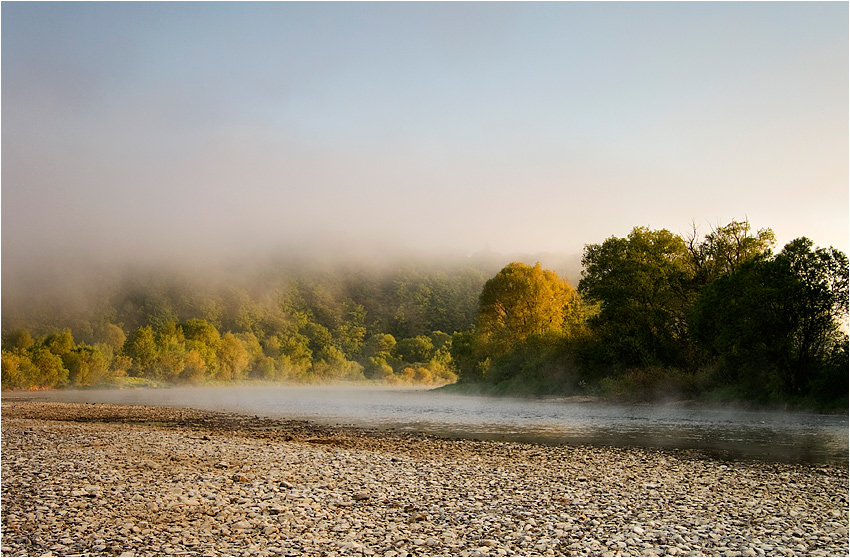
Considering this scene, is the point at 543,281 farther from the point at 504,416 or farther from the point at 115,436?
the point at 115,436

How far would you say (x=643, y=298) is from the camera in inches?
2133

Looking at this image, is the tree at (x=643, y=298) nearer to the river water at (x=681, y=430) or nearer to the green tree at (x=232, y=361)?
the river water at (x=681, y=430)

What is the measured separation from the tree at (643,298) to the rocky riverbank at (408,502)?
115 feet

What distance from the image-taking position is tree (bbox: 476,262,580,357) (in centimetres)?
7294

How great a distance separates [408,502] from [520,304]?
208 ft

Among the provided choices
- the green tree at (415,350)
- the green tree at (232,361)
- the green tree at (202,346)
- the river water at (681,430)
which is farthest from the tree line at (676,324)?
the green tree at (415,350)

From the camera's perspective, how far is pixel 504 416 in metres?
37.6

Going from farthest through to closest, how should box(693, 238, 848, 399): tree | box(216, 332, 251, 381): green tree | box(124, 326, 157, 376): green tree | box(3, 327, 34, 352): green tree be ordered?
box(216, 332, 251, 381): green tree → box(124, 326, 157, 376): green tree → box(3, 327, 34, 352): green tree → box(693, 238, 848, 399): tree

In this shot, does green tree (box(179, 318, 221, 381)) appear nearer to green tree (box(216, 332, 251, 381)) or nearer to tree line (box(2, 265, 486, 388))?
tree line (box(2, 265, 486, 388))

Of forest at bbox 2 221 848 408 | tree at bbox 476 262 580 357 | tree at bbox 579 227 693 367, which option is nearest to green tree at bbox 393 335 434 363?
forest at bbox 2 221 848 408

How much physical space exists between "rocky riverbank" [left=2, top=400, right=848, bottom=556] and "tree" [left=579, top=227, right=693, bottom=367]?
34960 mm

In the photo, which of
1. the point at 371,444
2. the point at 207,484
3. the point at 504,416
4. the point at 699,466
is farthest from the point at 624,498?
the point at 504,416

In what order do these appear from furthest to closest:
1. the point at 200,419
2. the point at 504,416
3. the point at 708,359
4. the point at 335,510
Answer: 1. the point at 708,359
2. the point at 504,416
3. the point at 200,419
4. the point at 335,510

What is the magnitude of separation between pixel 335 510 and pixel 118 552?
12.2 ft
